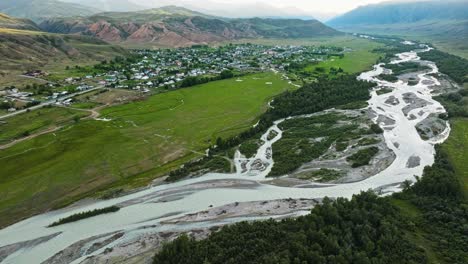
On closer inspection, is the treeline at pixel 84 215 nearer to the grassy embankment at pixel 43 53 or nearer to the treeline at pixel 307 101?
the treeline at pixel 307 101

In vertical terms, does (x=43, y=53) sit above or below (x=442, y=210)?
above

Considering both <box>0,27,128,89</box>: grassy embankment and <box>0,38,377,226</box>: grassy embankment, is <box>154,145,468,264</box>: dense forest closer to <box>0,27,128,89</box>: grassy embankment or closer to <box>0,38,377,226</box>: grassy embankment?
<box>0,38,377,226</box>: grassy embankment

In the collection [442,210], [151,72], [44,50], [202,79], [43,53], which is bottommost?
[442,210]

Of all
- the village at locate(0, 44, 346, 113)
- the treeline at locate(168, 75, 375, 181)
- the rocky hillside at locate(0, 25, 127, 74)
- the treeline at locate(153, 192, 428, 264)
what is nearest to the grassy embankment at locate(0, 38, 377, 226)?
the treeline at locate(168, 75, 375, 181)

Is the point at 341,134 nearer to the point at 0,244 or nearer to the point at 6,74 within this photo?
the point at 0,244

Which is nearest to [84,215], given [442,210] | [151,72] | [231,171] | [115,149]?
[115,149]

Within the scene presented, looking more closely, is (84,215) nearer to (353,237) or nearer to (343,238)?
(343,238)

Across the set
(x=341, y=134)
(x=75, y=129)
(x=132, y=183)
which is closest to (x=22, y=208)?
(x=132, y=183)
